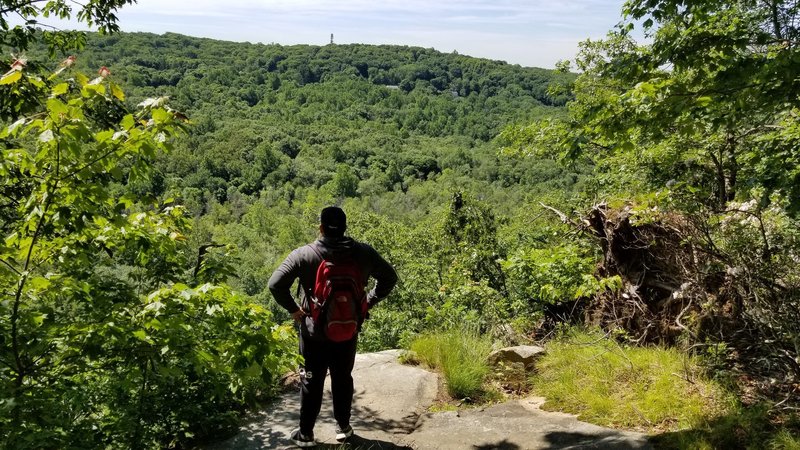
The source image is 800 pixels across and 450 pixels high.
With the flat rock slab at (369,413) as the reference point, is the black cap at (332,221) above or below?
above

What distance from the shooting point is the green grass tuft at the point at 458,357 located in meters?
4.99

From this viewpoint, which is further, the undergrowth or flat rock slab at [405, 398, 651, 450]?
flat rock slab at [405, 398, 651, 450]

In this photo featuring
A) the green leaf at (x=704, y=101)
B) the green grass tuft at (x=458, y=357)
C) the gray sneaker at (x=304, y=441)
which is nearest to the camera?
the green leaf at (x=704, y=101)

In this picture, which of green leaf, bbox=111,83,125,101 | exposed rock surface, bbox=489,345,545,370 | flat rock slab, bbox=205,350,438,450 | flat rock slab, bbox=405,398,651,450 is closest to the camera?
green leaf, bbox=111,83,125,101

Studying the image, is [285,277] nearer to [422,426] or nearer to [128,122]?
[128,122]

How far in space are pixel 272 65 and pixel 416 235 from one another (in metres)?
193

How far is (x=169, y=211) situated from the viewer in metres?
4.18

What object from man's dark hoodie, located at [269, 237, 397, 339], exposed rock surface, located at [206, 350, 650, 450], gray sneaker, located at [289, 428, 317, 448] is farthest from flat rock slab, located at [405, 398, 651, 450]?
man's dark hoodie, located at [269, 237, 397, 339]

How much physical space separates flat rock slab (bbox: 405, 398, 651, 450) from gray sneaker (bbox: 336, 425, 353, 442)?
485mm

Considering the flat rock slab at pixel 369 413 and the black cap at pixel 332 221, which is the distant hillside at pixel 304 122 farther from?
the black cap at pixel 332 221

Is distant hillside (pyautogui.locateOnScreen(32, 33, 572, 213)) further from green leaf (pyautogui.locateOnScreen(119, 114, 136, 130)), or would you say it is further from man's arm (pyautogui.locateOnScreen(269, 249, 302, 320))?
green leaf (pyautogui.locateOnScreen(119, 114, 136, 130))

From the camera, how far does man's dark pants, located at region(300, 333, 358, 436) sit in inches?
145

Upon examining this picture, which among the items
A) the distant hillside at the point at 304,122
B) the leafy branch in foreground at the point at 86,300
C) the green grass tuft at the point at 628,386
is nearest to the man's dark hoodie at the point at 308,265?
the leafy branch in foreground at the point at 86,300

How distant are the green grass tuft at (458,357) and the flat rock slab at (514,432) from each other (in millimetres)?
335
